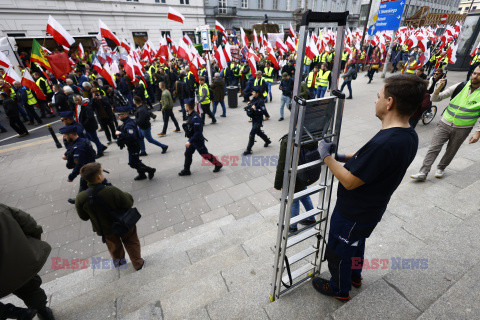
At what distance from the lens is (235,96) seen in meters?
11.5

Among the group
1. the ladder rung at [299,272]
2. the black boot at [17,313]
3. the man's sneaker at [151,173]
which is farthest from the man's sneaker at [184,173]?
the ladder rung at [299,272]

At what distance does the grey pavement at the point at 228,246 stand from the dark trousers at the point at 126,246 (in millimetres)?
166

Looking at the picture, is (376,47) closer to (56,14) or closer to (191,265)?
(191,265)

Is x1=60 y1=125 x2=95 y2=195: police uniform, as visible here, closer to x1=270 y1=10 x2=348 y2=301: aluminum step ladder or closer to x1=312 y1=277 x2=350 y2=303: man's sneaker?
x1=270 y1=10 x2=348 y2=301: aluminum step ladder

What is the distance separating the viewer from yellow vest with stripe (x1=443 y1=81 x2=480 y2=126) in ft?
12.0

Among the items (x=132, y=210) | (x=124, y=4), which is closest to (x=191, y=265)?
(x=132, y=210)

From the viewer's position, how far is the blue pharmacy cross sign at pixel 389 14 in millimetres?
12341

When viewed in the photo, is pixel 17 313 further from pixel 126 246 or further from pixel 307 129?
pixel 307 129

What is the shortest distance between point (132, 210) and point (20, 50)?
66.3 feet

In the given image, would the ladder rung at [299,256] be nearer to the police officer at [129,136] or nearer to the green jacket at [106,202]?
the green jacket at [106,202]

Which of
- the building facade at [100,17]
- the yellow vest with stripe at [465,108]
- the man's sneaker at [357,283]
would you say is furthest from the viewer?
the building facade at [100,17]

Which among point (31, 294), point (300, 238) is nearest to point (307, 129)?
point (300, 238)

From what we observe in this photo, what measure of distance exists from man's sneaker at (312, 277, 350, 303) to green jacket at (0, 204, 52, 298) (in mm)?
2697

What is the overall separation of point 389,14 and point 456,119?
12.6 meters
